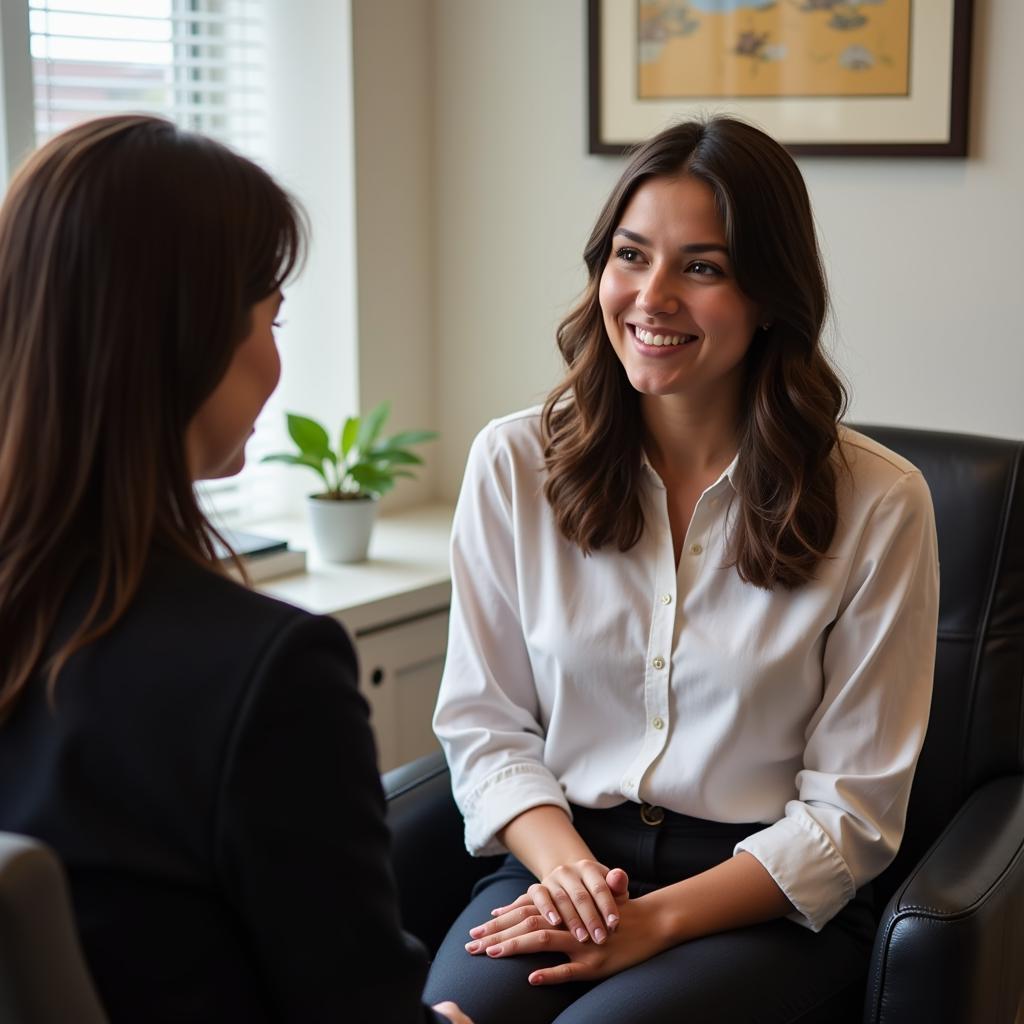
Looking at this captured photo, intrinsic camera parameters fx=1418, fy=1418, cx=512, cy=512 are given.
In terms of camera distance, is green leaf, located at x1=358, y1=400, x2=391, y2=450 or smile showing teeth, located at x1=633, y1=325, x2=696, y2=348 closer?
smile showing teeth, located at x1=633, y1=325, x2=696, y2=348

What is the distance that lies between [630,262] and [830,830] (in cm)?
69

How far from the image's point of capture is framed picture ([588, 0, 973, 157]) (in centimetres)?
218

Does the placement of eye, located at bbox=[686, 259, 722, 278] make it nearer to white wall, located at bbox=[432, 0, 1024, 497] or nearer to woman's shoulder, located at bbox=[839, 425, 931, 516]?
woman's shoulder, located at bbox=[839, 425, 931, 516]

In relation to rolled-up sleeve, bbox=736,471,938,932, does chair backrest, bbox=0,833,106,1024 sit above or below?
above

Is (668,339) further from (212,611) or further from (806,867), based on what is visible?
(212,611)

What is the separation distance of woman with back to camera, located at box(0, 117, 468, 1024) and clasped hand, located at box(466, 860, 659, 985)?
0.60 metres

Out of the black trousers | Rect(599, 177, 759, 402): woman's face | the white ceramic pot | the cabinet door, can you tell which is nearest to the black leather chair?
the black trousers

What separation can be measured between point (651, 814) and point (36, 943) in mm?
1003

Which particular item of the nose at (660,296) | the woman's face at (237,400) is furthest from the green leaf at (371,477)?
the woman's face at (237,400)

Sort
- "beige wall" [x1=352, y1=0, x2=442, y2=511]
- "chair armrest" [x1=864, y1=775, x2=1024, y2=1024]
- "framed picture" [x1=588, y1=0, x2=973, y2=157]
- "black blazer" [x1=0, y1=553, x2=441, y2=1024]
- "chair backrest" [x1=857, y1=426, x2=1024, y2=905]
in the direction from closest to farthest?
"black blazer" [x1=0, y1=553, x2=441, y2=1024] < "chair armrest" [x1=864, y1=775, x2=1024, y2=1024] < "chair backrest" [x1=857, y1=426, x2=1024, y2=905] < "framed picture" [x1=588, y1=0, x2=973, y2=157] < "beige wall" [x1=352, y1=0, x2=442, y2=511]

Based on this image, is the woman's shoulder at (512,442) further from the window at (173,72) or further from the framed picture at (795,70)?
the framed picture at (795,70)

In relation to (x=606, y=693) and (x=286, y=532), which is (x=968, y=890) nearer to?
(x=606, y=693)

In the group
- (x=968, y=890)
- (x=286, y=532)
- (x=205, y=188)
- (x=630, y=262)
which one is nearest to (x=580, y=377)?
(x=630, y=262)

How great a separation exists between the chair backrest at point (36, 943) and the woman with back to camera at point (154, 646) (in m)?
0.08
